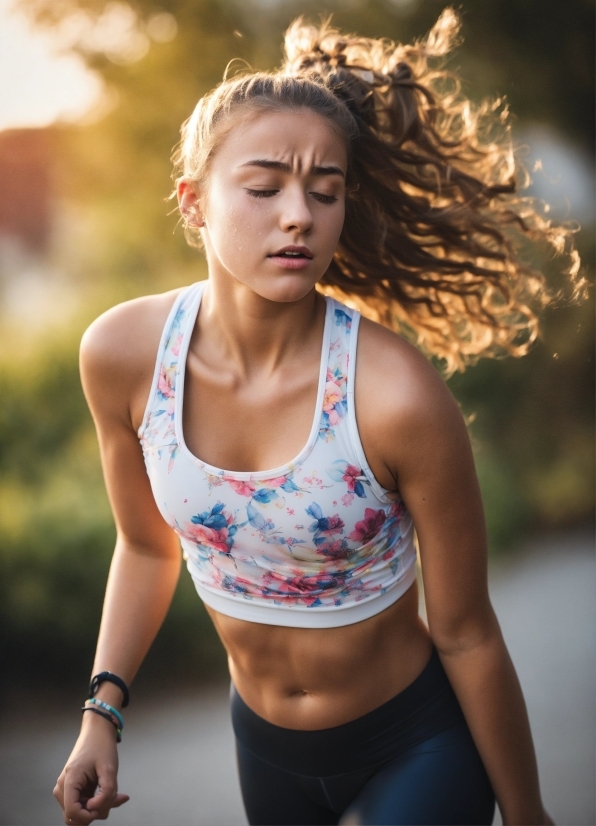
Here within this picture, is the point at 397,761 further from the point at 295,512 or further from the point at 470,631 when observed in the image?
the point at 295,512

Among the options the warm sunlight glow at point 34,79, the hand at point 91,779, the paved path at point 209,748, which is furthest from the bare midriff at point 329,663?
the warm sunlight glow at point 34,79

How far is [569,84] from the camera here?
13.4 feet

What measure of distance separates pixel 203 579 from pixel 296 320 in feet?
1.48

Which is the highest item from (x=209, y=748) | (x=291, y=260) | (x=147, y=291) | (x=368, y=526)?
(x=147, y=291)

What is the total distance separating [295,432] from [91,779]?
0.64m

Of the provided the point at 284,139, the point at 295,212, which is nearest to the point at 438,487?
the point at 295,212

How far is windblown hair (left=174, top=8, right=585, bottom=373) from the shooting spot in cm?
144

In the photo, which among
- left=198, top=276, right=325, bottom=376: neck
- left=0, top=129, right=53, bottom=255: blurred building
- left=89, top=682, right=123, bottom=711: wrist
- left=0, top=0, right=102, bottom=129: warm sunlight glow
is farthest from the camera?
left=0, top=129, right=53, bottom=255: blurred building

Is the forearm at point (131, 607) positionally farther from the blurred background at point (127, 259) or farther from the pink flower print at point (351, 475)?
the blurred background at point (127, 259)

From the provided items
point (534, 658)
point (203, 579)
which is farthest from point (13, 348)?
point (534, 658)

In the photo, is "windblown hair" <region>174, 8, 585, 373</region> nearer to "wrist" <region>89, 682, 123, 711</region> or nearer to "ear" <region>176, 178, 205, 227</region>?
"ear" <region>176, 178, 205, 227</region>

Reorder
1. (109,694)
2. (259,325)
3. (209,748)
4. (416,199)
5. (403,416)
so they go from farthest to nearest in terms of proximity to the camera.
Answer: (209,748)
(416,199)
(109,694)
(259,325)
(403,416)

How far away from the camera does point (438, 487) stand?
3.93 ft

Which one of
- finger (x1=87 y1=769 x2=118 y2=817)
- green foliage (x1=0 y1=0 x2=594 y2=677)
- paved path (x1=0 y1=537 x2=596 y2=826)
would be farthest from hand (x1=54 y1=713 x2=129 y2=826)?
green foliage (x1=0 y1=0 x2=594 y2=677)
